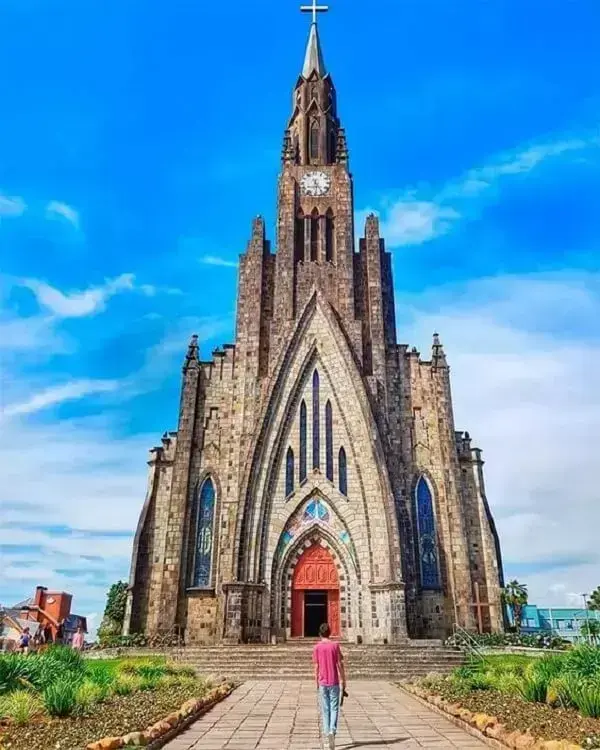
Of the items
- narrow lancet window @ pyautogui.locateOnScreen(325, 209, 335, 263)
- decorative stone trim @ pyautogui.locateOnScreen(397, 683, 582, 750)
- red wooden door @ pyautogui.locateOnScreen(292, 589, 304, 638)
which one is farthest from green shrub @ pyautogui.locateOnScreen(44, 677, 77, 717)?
narrow lancet window @ pyautogui.locateOnScreen(325, 209, 335, 263)

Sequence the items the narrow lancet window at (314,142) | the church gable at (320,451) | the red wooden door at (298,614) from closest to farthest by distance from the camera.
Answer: the red wooden door at (298,614) < the church gable at (320,451) < the narrow lancet window at (314,142)

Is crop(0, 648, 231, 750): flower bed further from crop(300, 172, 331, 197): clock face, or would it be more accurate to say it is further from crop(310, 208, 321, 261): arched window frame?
crop(300, 172, 331, 197): clock face

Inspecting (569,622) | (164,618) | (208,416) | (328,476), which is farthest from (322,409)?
(569,622)

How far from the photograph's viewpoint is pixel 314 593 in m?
29.7

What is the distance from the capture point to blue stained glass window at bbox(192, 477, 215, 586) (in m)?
30.3

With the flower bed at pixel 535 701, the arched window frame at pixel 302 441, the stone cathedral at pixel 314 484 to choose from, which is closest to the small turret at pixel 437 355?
the stone cathedral at pixel 314 484

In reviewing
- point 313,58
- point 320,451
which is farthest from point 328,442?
point 313,58

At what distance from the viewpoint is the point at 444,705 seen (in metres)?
11.7

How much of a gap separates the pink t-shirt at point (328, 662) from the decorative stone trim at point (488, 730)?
2240mm

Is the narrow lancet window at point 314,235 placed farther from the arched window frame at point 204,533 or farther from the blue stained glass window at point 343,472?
the arched window frame at point 204,533

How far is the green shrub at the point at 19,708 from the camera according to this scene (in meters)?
9.58

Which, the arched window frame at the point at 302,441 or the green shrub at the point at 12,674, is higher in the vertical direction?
the arched window frame at the point at 302,441

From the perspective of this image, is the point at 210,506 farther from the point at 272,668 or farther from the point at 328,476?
the point at 272,668

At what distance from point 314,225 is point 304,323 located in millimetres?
7487
